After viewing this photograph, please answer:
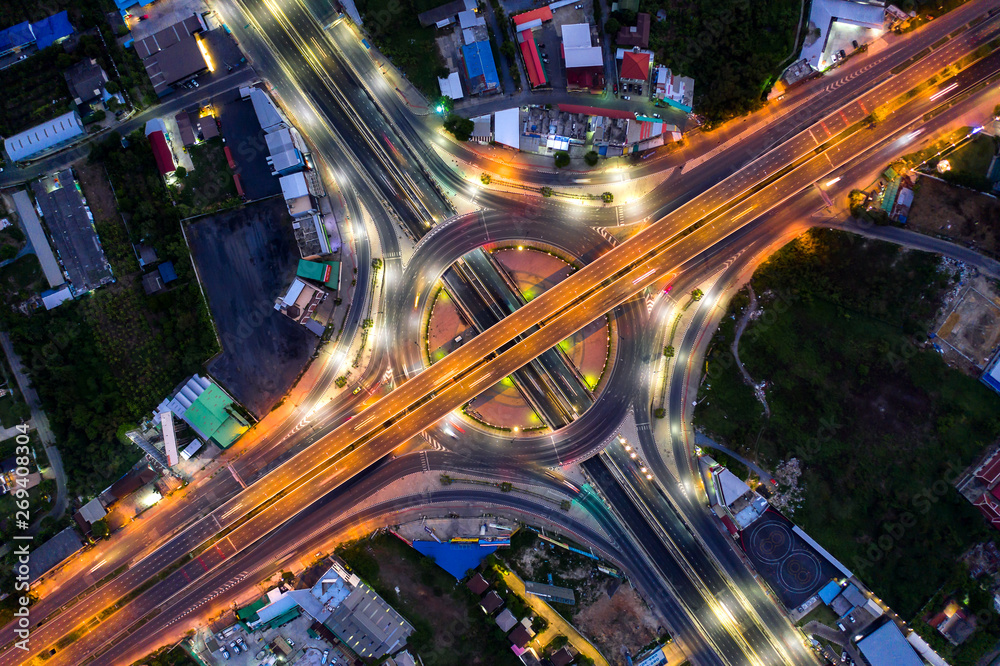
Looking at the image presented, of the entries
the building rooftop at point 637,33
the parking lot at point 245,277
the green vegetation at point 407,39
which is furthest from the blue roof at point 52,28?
A: the building rooftop at point 637,33

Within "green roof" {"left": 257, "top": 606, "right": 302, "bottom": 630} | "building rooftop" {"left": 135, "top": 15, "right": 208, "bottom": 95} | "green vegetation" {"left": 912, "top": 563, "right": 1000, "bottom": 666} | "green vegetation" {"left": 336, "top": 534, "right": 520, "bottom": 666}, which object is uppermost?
"building rooftop" {"left": 135, "top": 15, "right": 208, "bottom": 95}

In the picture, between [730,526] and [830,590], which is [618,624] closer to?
[730,526]

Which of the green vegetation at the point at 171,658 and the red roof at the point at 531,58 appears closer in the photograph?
the green vegetation at the point at 171,658

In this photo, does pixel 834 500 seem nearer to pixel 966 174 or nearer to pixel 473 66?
pixel 966 174

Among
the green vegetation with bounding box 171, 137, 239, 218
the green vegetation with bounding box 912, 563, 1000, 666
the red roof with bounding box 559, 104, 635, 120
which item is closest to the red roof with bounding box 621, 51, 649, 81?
the red roof with bounding box 559, 104, 635, 120

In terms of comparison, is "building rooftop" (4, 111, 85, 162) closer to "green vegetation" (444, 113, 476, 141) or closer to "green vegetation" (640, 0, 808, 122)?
"green vegetation" (444, 113, 476, 141)

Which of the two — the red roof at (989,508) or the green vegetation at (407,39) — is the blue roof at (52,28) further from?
the red roof at (989,508)

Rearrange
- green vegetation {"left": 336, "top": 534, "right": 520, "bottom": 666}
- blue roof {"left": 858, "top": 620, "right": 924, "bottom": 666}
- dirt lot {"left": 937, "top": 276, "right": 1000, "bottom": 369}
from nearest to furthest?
1. blue roof {"left": 858, "top": 620, "right": 924, "bottom": 666}
2. dirt lot {"left": 937, "top": 276, "right": 1000, "bottom": 369}
3. green vegetation {"left": 336, "top": 534, "right": 520, "bottom": 666}
